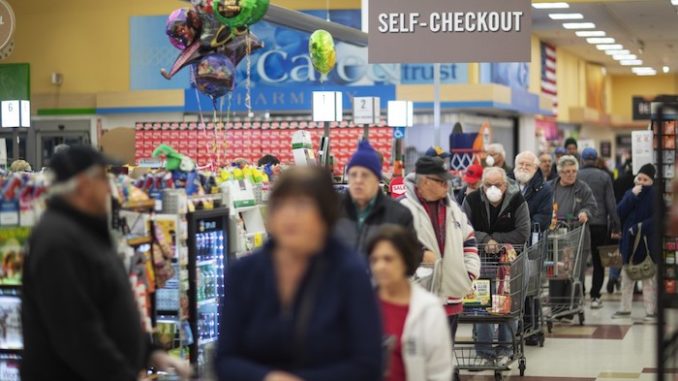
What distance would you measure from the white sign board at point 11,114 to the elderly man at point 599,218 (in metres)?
6.92

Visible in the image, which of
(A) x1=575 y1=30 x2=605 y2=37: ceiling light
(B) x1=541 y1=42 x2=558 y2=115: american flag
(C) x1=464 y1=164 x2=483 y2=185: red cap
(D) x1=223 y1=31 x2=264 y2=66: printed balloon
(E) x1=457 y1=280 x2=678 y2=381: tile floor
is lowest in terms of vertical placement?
(E) x1=457 y1=280 x2=678 y2=381: tile floor

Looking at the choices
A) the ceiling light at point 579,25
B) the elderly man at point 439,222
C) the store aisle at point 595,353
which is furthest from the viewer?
the ceiling light at point 579,25

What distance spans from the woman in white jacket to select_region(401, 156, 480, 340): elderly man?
2.07 metres

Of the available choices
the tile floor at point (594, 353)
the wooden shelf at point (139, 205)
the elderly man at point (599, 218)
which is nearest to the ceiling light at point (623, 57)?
the elderly man at point (599, 218)

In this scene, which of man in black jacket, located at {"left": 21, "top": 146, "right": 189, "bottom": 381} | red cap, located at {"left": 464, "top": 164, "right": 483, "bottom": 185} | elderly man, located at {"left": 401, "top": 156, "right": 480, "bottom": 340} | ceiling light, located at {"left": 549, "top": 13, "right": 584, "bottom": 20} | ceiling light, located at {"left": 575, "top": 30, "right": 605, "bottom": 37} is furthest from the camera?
ceiling light, located at {"left": 575, "top": 30, "right": 605, "bottom": 37}

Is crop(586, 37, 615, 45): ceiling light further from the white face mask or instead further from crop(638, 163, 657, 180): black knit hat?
the white face mask

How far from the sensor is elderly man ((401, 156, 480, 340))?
6840 millimetres

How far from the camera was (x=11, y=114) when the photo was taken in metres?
15.8

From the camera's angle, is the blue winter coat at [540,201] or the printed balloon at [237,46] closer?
the printed balloon at [237,46]

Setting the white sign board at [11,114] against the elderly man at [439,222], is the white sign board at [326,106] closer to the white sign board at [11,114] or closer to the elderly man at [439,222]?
the white sign board at [11,114]

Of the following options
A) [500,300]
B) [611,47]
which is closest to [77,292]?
[500,300]

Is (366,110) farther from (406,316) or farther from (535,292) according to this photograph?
(406,316)

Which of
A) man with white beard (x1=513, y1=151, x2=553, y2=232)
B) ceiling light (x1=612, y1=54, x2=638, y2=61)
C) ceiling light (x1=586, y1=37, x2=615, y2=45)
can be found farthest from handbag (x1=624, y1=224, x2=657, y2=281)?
ceiling light (x1=612, y1=54, x2=638, y2=61)

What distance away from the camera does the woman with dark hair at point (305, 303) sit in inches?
138
